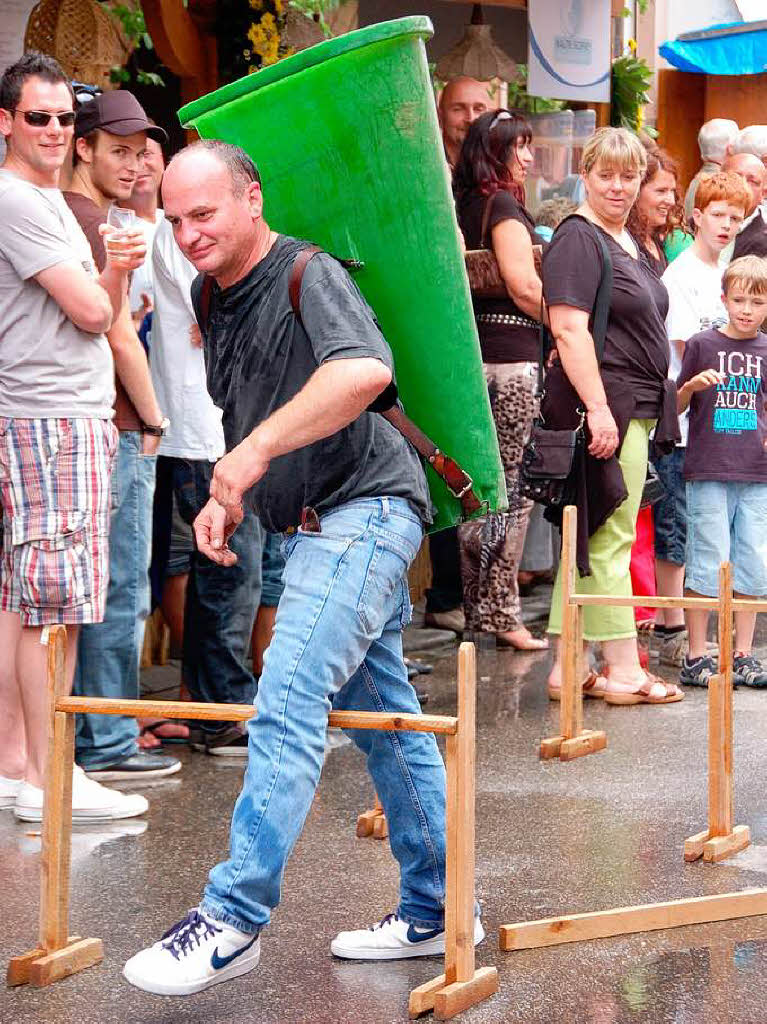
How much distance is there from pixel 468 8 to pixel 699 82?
3.36 metres

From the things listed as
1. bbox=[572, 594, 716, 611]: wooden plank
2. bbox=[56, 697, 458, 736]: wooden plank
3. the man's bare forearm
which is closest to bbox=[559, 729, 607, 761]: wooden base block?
bbox=[572, 594, 716, 611]: wooden plank

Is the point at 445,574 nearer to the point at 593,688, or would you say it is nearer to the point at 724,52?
the point at 593,688

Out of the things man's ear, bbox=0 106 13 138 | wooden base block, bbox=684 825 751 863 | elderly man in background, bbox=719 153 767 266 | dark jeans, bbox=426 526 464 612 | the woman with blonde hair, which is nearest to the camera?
wooden base block, bbox=684 825 751 863

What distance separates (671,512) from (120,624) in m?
3.08

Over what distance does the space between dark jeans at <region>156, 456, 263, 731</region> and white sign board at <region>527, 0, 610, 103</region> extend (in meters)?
5.16

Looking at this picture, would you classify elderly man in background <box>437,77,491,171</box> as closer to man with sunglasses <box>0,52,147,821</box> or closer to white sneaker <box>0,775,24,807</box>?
man with sunglasses <box>0,52,147,821</box>

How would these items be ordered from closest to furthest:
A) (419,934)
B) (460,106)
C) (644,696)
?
(419,934) < (644,696) < (460,106)

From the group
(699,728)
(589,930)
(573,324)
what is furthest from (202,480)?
(589,930)

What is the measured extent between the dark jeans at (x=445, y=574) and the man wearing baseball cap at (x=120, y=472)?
2.84 metres

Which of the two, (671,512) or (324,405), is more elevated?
(324,405)

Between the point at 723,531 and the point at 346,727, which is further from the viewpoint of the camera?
the point at 723,531

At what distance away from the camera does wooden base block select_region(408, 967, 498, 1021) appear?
11.7ft

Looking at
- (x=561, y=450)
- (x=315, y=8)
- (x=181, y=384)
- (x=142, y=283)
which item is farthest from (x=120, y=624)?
(x=315, y=8)

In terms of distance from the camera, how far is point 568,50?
10305mm
